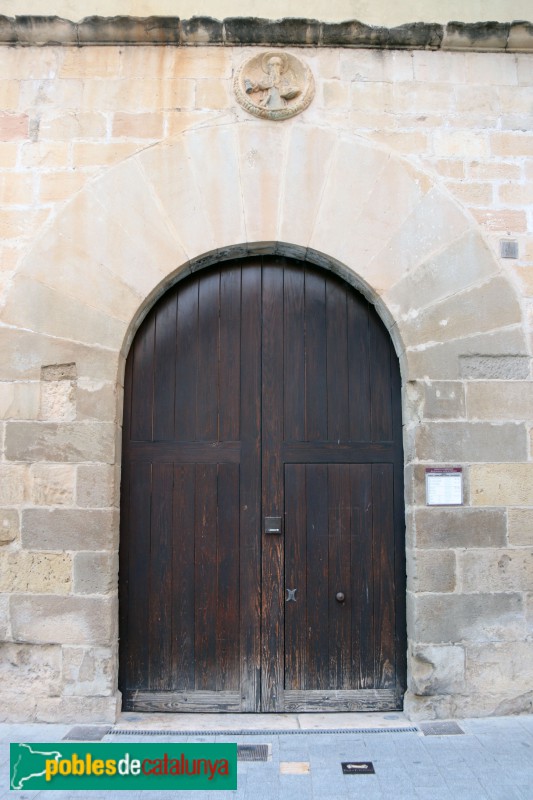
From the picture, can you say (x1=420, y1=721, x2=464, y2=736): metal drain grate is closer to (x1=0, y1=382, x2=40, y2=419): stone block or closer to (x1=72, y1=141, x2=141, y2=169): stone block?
(x1=0, y1=382, x2=40, y2=419): stone block

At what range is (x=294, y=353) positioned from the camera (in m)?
4.33

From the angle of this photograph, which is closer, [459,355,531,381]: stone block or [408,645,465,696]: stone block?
[408,645,465,696]: stone block

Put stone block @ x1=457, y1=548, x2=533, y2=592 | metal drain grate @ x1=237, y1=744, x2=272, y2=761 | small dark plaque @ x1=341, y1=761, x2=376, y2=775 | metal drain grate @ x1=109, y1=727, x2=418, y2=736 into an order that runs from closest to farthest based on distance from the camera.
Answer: small dark plaque @ x1=341, y1=761, x2=376, y2=775 → metal drain grate @ x1=237, y1=744, x2=272, y2=761 → metal drain grate @ x1=109, y1=727, x2=418, y2=736 → stone block @ x1=457, y1=548, x2=533, y2=592

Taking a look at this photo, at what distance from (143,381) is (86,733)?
205cm

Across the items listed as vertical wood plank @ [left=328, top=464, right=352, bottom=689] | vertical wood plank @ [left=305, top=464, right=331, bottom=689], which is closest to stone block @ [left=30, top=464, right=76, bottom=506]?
vertical wood plank @ [left=305, top=464, right=331, bottom=689]

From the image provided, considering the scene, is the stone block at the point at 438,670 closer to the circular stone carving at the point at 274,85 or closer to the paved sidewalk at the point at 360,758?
the paved sidewalk at the point at 360,758

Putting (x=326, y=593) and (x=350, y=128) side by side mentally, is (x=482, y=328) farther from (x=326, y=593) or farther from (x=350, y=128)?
(x=326, y=593)

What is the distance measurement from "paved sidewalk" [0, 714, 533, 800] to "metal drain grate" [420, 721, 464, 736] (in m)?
0.03

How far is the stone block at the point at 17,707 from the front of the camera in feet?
12.6

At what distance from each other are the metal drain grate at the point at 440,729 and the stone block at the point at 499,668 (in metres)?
0.23

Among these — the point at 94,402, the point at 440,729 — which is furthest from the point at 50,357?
the point at 440,729

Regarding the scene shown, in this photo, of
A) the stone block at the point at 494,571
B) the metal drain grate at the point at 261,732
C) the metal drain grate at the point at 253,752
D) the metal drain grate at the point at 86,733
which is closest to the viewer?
the metal drain grate at the point at 253,752

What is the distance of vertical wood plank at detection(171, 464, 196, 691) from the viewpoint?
4.11m

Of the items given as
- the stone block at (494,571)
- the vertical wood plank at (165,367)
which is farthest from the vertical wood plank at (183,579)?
the stone block at (494,571)
